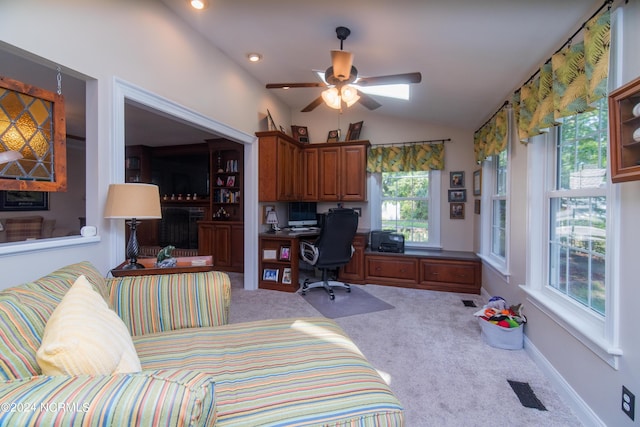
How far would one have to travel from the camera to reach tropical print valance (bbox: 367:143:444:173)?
14.2ft

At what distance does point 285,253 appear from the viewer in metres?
3.98

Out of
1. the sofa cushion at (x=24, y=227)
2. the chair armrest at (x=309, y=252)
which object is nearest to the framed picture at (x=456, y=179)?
the chair armrest at (x=309, y=252)

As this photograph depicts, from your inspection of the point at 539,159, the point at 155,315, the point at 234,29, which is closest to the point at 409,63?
the point at 539,159

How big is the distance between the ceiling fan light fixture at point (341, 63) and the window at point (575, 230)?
1.52 metres

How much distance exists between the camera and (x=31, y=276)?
1620mm

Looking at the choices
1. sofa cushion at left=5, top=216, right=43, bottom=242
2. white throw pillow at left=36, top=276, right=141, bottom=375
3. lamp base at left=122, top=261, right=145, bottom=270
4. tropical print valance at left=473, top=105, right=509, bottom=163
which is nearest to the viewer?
white throw pillow at left=36, top=276, right=141, bottom=375

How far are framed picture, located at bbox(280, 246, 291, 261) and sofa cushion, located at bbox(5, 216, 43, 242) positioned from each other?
406 cm

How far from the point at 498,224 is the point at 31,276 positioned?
4.09m

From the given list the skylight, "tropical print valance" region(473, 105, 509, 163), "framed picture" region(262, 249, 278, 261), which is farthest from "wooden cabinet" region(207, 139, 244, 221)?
"tropical print valance" region(473, 105, 509, 163)

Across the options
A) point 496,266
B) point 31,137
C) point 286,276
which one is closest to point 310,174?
point 286,276

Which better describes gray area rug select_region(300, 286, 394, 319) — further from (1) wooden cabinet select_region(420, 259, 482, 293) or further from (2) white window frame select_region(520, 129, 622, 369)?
(2) white window frame select_region(520, 129, 622, 369)

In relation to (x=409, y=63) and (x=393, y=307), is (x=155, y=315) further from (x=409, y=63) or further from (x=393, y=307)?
(x=409, y=63)

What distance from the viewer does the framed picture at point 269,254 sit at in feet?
13.2

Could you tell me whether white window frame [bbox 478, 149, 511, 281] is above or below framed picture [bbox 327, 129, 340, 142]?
below
